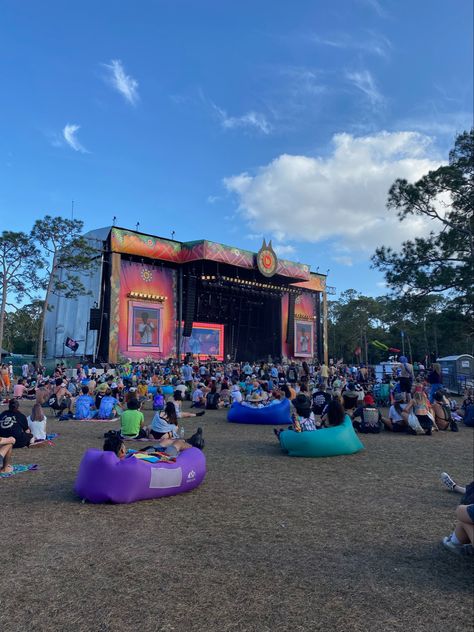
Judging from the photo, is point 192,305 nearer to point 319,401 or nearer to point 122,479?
point 319,401

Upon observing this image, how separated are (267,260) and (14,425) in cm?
2835

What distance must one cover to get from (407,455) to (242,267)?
26487 mm

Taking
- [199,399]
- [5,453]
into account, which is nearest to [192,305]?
[199,399]

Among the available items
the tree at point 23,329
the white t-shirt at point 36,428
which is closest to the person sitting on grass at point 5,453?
the white t-shirt at point 36,428

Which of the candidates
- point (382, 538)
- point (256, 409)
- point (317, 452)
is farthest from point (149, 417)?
point (382, 538)

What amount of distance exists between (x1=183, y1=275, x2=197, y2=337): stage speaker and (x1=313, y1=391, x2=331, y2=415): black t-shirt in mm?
20846

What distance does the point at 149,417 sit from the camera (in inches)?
504

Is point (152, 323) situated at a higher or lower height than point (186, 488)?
higher

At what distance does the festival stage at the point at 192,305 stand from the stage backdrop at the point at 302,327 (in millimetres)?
79

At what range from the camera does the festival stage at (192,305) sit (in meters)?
28.3

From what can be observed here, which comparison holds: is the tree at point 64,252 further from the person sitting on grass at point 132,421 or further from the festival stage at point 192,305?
the person sitting on grass at point 132,421

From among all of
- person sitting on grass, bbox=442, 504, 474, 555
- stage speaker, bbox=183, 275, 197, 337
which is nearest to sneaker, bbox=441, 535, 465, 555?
person sitting on grass, bbox=442, 504, 474, 555

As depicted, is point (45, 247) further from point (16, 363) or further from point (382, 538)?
point (382, 538)

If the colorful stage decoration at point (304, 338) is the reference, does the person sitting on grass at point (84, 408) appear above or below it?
below
